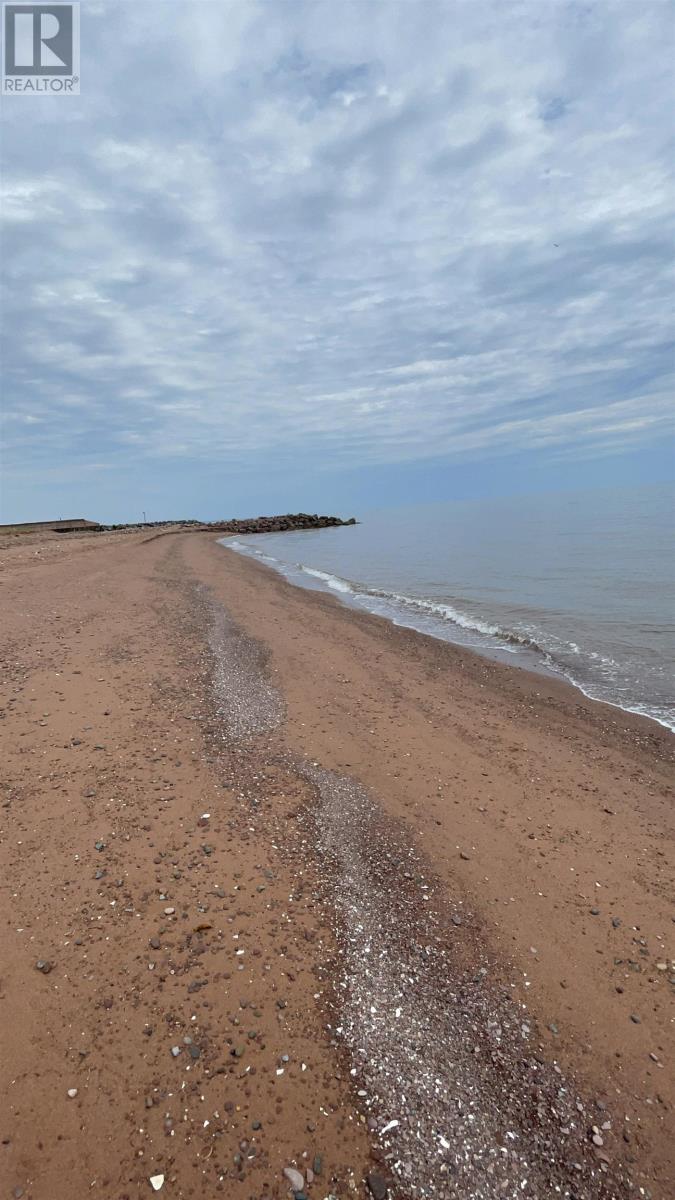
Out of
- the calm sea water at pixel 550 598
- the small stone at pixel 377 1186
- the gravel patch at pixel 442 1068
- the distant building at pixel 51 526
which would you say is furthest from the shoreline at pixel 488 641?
the distant building at pixel 51 526

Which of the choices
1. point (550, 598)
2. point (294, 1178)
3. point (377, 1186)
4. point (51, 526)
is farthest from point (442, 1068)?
point (51, 526)

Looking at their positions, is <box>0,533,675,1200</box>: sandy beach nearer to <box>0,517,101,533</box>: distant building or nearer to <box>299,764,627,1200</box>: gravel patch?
<box>299,764,627,1200</box>: gravel patch

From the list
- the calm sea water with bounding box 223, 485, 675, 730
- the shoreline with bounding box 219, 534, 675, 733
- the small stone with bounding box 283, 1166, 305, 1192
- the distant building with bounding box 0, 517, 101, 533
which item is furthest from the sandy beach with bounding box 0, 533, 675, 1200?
the distant building with bounding box 0, 517, 101, 533

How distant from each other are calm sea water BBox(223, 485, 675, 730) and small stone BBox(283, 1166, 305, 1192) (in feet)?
27.4

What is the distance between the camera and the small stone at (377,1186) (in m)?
2.58

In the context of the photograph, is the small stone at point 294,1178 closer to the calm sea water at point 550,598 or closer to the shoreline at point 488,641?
the shoreline at point 488,641

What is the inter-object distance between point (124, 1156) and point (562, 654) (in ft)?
39.5

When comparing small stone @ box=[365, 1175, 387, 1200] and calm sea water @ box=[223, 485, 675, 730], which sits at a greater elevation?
calm sea water @ box=[223, 485, 675, 730]

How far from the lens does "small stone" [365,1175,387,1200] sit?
8.46 ft

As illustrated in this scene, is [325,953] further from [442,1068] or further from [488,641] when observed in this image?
[488,641]

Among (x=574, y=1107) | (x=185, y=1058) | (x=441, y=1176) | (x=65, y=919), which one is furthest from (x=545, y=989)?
(x=65, y=919)

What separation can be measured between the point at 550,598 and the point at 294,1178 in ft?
61.1

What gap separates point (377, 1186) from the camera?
8.57ft

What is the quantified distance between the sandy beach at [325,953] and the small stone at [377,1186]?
16mm
